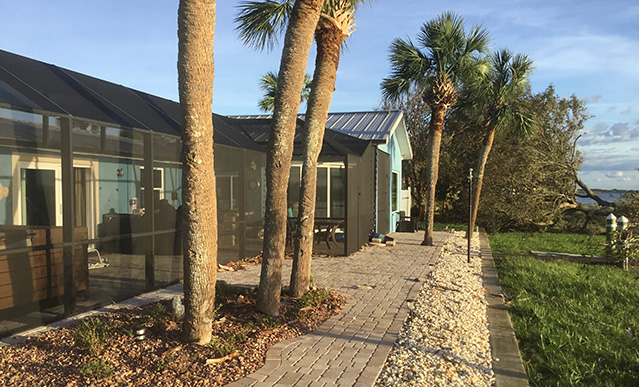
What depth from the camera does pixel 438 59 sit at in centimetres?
1252

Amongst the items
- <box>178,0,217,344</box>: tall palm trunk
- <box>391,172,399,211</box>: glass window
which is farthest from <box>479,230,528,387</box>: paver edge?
<box>391,172,399,211</box>: glass window

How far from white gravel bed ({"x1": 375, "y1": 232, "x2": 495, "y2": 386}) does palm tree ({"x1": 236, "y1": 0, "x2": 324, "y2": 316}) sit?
1.59 metres

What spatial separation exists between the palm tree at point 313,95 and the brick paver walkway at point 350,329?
851 millimetres

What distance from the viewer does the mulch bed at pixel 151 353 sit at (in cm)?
357

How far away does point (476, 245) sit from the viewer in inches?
538

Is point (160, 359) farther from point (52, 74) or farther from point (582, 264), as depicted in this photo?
point (582, 264)

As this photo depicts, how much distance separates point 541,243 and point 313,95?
11165mm

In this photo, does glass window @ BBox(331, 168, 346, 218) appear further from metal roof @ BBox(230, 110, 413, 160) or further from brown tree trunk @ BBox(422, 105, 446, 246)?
brown tree trunk @ BBox(422, 105, 446, 246)

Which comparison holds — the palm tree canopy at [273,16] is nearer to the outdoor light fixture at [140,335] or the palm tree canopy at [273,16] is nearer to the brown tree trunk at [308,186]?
the brown tree trunk at [308,186]

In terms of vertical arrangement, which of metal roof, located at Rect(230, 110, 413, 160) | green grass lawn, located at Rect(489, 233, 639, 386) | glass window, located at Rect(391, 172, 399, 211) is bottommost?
green grass lawn, located at Rect(489, 233, 639, 386)

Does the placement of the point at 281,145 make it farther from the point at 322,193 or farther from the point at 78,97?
the point at 322,193

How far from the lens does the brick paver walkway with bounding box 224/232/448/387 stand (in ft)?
12.5

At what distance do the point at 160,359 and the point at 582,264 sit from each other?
9.58 metres

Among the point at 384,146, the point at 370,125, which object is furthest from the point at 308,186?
the point at 384,146
